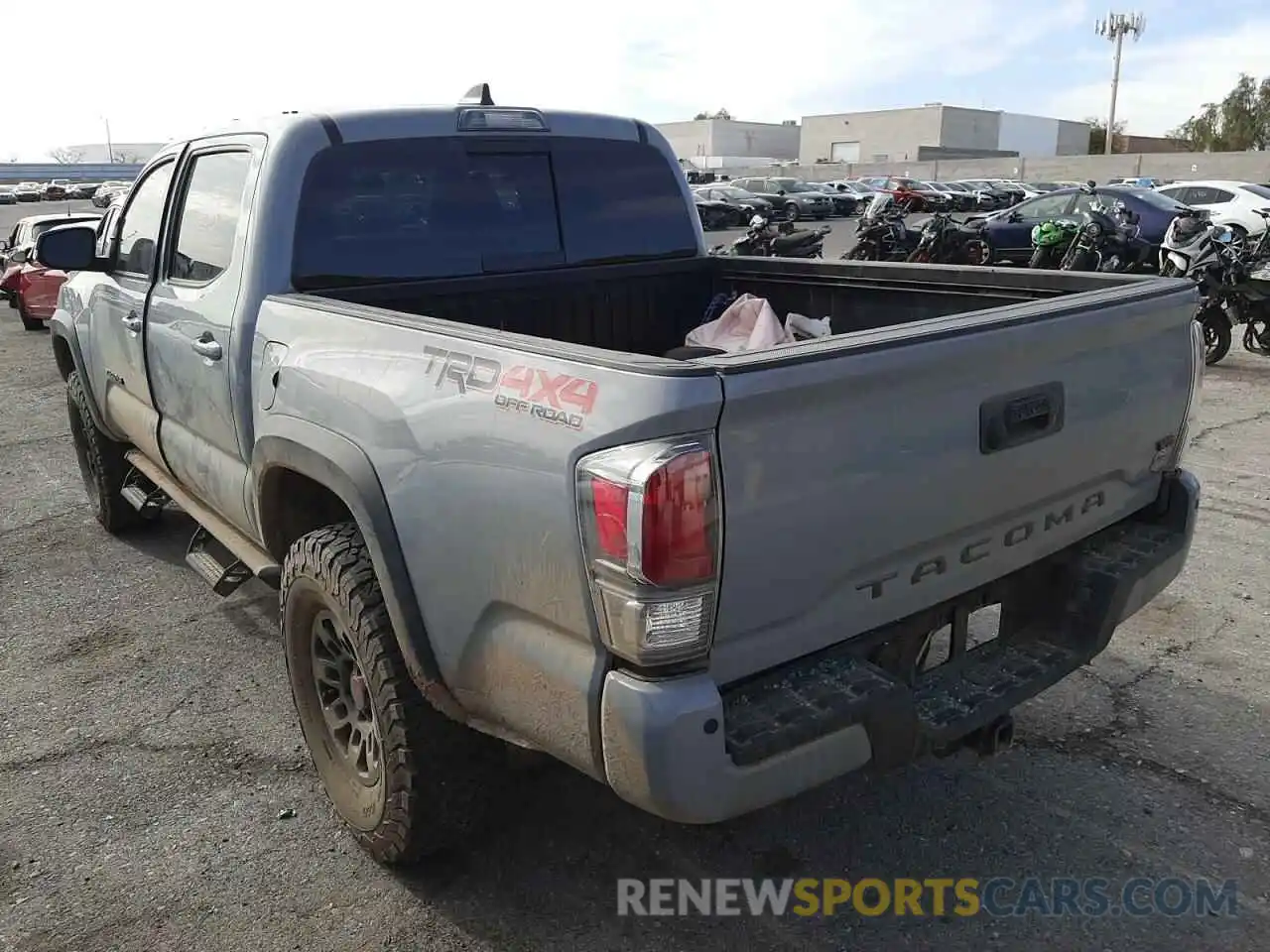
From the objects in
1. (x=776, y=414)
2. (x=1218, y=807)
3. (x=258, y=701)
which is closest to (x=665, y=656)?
(x=776, y=414)

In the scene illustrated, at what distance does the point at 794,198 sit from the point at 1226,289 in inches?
1258

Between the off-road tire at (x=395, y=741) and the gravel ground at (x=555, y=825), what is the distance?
0.17m

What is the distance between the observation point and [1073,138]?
352 ft

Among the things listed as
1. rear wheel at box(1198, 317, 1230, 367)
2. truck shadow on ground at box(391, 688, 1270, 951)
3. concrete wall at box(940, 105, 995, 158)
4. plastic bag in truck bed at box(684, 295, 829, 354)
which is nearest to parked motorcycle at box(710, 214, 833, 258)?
rear wheel at box(1198, 317, 1230, 367)

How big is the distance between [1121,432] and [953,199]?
41241 millimetres

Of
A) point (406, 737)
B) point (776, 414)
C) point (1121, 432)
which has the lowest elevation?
point (406, 737)

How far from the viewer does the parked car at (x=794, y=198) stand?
3956cm

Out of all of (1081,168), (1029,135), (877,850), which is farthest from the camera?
(1029,135)

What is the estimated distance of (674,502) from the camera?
1942 millimetres

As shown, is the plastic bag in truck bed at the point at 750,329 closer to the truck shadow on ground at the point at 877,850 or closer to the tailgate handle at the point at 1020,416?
the tailgate handle at the point at 1020,416

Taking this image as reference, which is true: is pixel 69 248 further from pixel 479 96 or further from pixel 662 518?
pixel 662 518

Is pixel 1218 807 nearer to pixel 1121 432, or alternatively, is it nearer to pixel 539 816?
pixel 1121 432

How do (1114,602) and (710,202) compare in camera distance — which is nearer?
(1114,602)

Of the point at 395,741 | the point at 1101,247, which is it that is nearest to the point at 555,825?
the point at 395,741
